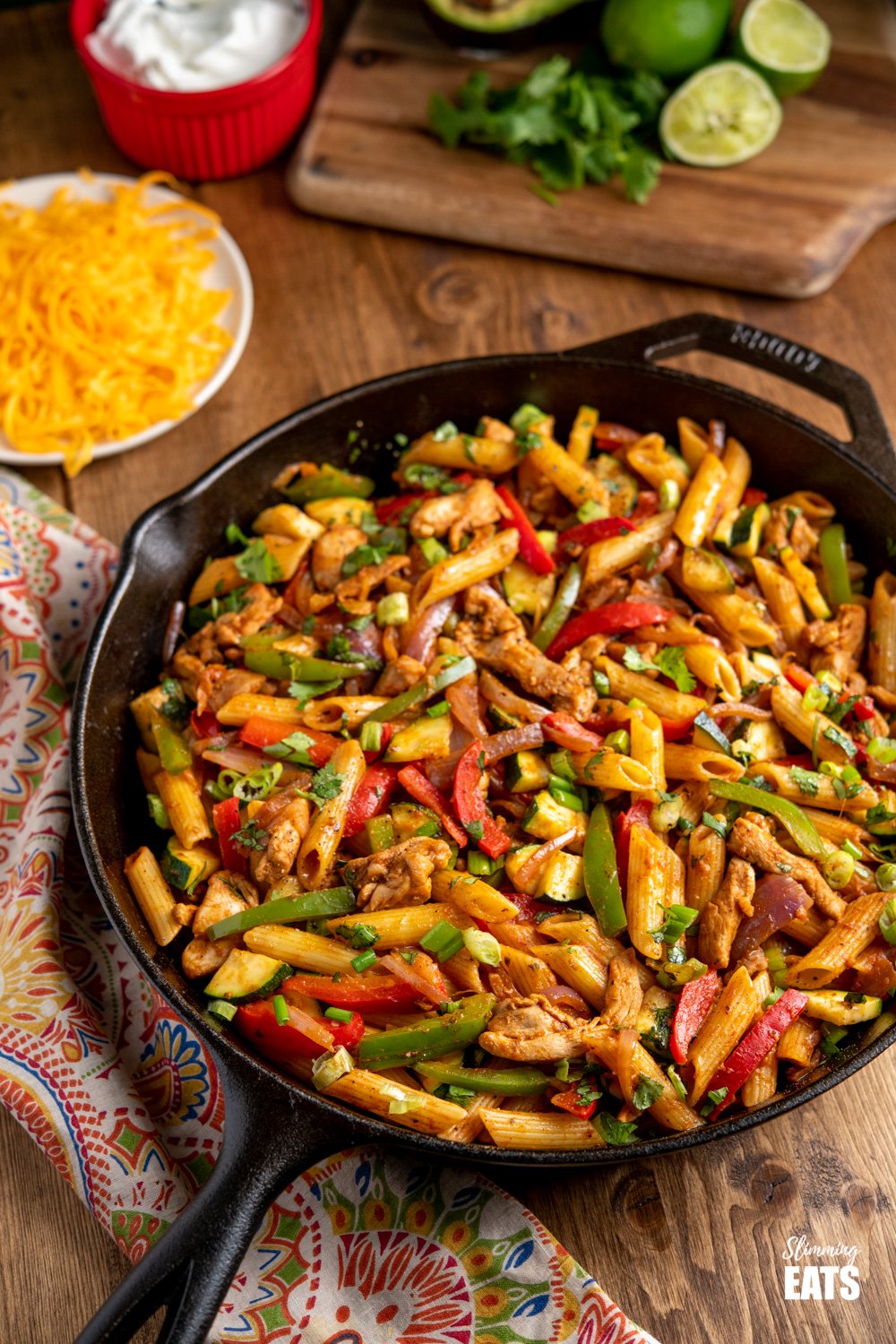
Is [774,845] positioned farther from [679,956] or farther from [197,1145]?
[197,1145]

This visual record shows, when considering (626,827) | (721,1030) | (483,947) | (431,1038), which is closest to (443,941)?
(483,947)

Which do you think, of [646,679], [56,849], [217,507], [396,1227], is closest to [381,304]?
[217,507]

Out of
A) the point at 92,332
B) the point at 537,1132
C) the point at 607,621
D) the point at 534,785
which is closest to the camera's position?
the point at 537,1132

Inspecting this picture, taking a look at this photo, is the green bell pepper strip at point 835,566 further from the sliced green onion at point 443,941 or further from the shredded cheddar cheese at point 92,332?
the shredded cheddar cheese at point 92,332

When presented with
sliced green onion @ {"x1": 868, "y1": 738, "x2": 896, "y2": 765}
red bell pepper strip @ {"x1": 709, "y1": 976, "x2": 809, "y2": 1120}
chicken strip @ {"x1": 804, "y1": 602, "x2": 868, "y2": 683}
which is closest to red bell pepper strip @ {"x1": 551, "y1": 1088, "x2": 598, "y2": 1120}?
red bell pepper strip @ {"x1": 709, "y1": 976, "x2": 809, "y2": 1120}

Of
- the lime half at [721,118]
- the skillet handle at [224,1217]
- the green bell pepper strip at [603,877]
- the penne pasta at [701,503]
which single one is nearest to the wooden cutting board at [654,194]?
the lime half at [721,118]

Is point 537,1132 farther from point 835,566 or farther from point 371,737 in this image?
point 835,566

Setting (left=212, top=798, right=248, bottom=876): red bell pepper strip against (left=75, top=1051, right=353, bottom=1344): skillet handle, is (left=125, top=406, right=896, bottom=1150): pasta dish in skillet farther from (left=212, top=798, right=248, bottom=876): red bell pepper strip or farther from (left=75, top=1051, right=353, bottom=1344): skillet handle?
(left=75, top=1051, right=353, bottom=1344): skillet handle
